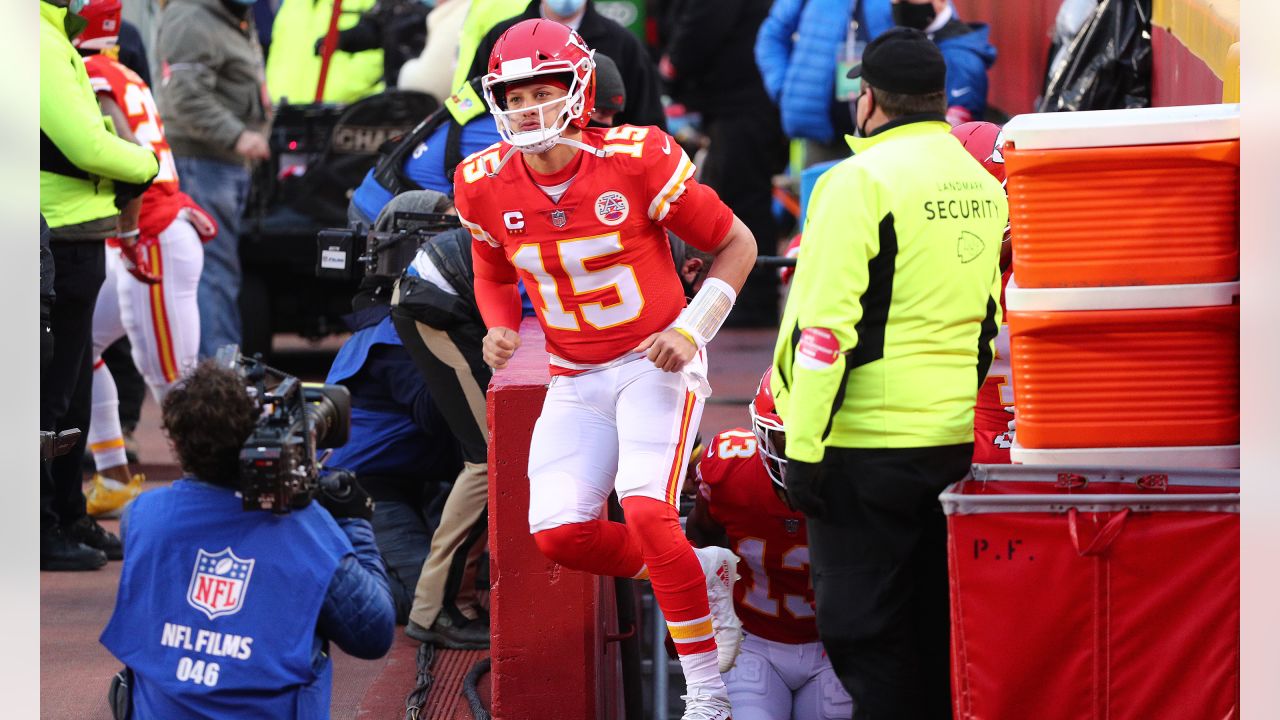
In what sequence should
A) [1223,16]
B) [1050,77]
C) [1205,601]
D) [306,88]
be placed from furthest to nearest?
[306,88]
[1050,77]
[1223,16]
[1205,601]

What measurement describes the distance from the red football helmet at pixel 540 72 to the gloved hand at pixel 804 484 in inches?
43.3

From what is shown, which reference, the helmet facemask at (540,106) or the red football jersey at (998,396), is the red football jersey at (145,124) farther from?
the red football jersey at (998,396)

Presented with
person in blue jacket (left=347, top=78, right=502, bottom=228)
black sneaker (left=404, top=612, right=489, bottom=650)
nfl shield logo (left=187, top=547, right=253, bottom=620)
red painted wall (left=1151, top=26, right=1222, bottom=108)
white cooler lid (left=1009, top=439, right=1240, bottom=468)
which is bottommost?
black sneaker (left=404, top=612, right=489, bottom=650)

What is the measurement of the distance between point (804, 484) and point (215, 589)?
1329 millimetres

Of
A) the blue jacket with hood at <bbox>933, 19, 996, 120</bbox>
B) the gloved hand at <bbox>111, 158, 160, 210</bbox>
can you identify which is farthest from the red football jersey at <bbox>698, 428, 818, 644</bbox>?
the blue jacket with hood at <bbox>933, 19, 996, 120</bbox>

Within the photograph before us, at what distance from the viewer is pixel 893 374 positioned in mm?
3883

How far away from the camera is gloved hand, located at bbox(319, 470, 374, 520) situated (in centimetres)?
413

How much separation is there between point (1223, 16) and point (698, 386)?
2.34m

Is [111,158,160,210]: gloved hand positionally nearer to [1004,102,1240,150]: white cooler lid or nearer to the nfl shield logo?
the nfl shield logo

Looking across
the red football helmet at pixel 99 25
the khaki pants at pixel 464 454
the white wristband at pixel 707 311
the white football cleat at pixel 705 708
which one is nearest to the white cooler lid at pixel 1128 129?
the white wristband at pixel 707 311

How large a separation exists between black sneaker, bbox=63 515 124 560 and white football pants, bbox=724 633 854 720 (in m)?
3.26

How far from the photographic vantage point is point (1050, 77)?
9055mm

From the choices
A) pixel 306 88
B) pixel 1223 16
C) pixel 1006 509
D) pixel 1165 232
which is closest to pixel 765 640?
pixel 1006 509

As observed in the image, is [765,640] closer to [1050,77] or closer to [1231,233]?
[1231,233]
